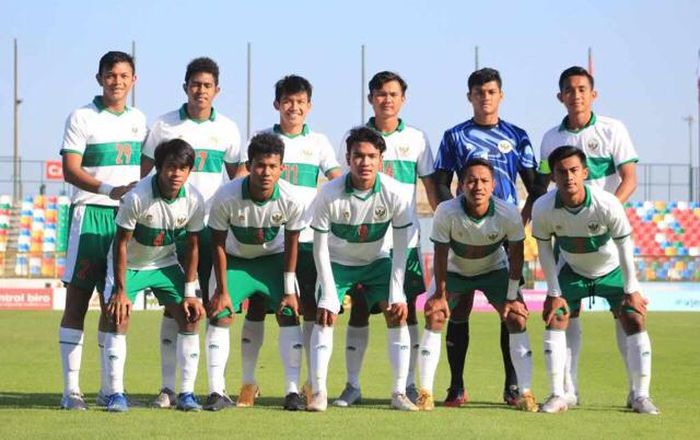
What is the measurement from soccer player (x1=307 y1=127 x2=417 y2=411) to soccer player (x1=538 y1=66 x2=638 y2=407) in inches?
52.2

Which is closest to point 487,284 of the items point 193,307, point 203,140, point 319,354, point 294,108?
point 319,354

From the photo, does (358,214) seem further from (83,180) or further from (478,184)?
(83,180)

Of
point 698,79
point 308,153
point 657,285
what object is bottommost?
point 657,285

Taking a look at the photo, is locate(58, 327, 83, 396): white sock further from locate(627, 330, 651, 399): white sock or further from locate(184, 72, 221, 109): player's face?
locate(627, 330, 651, 399): white sock

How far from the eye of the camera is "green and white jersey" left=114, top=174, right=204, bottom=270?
7953 mm

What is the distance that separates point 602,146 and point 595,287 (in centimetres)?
106

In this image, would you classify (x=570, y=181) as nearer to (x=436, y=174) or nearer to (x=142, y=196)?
(x=436, y=174)

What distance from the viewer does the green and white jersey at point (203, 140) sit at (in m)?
8.64

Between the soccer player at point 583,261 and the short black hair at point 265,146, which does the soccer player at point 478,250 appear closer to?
the soccer player at point 583,261

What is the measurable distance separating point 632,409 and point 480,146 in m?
2.12

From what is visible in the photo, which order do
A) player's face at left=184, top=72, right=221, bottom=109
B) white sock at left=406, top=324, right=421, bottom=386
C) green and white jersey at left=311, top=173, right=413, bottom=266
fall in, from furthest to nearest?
white sock at left=406, top=324, right=421, bottom=386 < player's face at left=184, top=72, right=221, bottom=109 < green and white jersey at left=311, top=173, right=413, bottom=266

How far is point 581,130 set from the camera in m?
8.91

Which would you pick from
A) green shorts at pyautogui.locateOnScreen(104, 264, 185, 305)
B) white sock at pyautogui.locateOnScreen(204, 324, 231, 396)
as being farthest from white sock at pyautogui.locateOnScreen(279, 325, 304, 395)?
green shorts at pyautogui.locateOnScreen(104, 264, 185, 305)

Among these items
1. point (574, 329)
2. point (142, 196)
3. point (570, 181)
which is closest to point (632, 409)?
point (574, 329)
